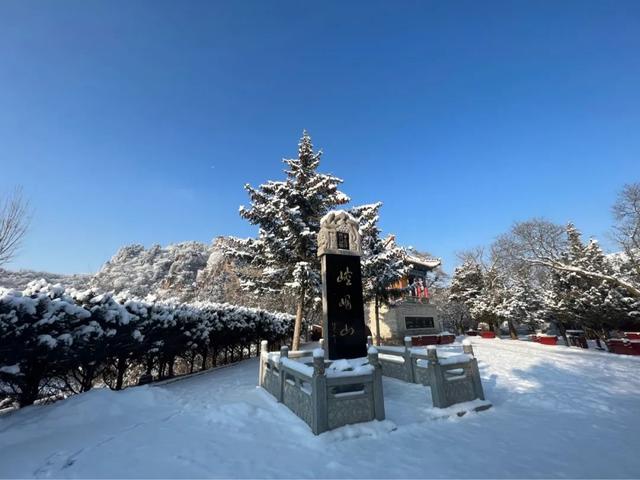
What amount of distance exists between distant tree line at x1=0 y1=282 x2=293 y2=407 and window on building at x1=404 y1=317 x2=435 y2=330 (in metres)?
18.8

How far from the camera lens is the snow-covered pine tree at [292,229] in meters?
14.9

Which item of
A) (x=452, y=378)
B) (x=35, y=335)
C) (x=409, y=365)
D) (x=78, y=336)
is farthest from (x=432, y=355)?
(x=35, y=335)

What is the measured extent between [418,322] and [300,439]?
23.6 m

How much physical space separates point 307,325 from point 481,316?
19.0m

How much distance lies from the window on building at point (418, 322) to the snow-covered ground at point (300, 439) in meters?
17.5

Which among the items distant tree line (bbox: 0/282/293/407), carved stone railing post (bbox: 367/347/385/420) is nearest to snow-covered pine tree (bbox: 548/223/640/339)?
carved stone railing post (bbox: 367/347/385/420)

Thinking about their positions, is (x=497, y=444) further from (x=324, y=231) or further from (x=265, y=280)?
(x=265, y=280)

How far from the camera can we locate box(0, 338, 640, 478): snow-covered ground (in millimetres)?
4258

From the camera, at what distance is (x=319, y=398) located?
220 inches

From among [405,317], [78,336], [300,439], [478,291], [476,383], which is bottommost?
[300,439]

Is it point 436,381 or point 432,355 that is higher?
point 432,355

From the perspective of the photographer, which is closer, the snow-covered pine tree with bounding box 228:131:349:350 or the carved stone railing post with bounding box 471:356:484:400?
the carved stone railing post with bounding box 471:356:484:400

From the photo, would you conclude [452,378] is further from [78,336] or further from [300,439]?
[78,336]

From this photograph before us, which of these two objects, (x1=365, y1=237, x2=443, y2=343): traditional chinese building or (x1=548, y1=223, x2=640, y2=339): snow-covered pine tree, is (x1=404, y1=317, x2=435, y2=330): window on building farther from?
(x1=548, y1=223, x2=640, y2=339): snow-covered pine tree
